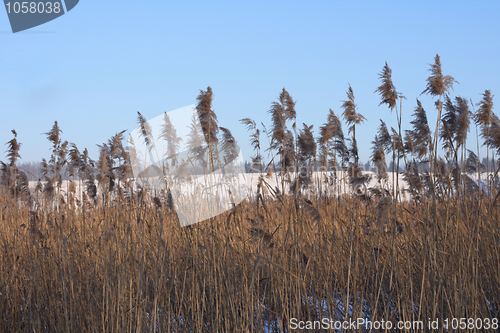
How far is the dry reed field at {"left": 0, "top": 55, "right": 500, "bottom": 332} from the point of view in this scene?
6.76 feet

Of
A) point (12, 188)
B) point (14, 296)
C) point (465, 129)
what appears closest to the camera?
point (14, 296)

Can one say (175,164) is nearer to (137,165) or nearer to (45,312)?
(137,165)

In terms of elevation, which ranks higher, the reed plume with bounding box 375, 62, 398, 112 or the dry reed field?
the reed plume with bounding box 375, 62, 398, 112

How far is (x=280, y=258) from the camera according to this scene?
289 cm

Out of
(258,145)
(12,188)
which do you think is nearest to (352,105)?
(258,145)

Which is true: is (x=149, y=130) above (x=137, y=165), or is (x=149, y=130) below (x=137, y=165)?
above

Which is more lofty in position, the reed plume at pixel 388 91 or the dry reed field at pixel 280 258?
the reed plume at pixel 388 91

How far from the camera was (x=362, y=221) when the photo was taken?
4.49 m

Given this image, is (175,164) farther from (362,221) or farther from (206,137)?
(362,221)

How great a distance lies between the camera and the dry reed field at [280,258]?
2.06 m

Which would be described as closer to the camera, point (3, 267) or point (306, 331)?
point (306, 331)

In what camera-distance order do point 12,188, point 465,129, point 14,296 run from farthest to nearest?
point 12,188, point 465,129, point 14,296

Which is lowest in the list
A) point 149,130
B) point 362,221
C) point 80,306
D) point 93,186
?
point 80,306

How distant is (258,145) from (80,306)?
81.4 inches
